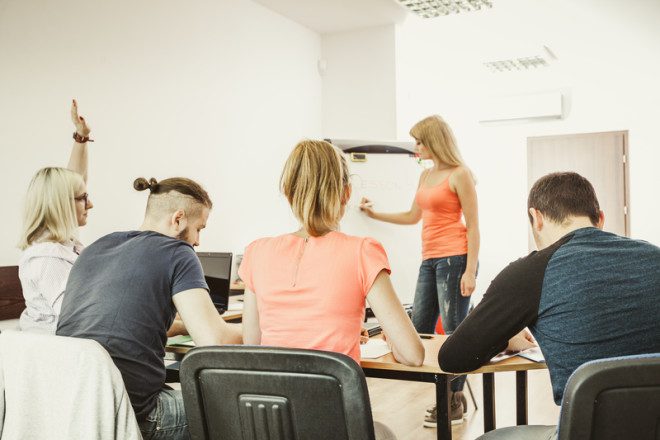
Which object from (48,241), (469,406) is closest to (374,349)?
(48,241)

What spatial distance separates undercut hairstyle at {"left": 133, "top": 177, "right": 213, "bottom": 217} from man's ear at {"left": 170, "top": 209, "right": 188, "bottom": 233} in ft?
0.04

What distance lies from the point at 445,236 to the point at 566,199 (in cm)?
170

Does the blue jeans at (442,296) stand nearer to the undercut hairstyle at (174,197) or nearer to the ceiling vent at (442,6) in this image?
the undercut hairstyle at (174,197)

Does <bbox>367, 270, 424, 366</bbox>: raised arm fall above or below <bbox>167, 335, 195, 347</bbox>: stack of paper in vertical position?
above

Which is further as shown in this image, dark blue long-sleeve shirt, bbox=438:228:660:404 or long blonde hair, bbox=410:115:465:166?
long blonde hair, bbox=410:115:465:166

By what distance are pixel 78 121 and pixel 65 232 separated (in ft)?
2.86

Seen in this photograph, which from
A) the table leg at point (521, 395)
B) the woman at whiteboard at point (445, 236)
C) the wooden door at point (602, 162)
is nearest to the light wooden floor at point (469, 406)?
the woman at whiteboard at point (445, 236)

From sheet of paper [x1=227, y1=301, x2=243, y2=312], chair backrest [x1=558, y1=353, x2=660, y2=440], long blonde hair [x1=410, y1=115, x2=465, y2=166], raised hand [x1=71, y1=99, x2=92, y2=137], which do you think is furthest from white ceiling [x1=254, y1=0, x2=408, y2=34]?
chair backrest [x1=558, y1=353, x2=660, y2=440]

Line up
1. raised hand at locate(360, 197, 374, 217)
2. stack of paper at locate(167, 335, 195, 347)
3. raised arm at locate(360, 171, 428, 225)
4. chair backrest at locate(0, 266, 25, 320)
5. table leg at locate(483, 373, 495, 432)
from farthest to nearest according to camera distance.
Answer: raised hand at locate(360, 197, 374, 217) < raised arm at locate(360, 171, 428, 225) < chair backrest at locate(0, 266, 25, 320) < table leg at locate(483, 373, 495, 432) < stack of paper at locate(167, 335, 195, 347)

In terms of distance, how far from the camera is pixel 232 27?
450 cm

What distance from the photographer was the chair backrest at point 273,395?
1.22 meters

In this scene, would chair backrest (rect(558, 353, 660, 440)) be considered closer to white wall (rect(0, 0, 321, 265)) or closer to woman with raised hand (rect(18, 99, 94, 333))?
woman with raised hand (rect(18, 99, 94, 333))

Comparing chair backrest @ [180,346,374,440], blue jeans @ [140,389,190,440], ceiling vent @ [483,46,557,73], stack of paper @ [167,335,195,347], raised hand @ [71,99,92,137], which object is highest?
ceiling vent @ [483,46,557,73]

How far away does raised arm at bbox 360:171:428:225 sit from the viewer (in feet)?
12.5
